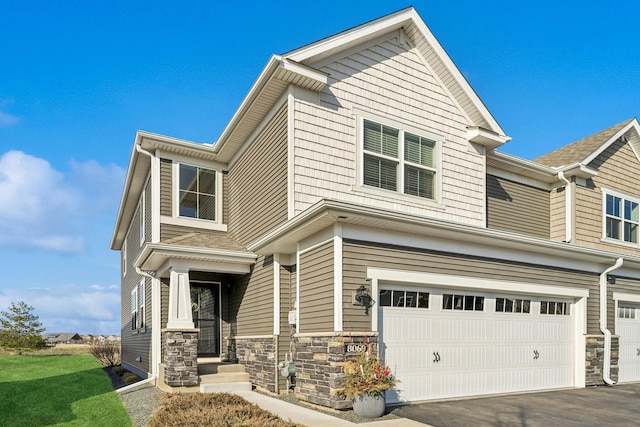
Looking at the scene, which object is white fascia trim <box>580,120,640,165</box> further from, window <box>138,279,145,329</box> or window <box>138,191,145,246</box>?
window <box>138,279,145,329</box>

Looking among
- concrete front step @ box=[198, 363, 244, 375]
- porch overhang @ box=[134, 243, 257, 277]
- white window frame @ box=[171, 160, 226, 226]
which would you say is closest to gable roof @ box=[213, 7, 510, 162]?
white window frame @ box=[171, 160, 226, 226]

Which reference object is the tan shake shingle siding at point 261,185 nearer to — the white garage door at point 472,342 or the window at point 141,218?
the white garage door at point 472,342

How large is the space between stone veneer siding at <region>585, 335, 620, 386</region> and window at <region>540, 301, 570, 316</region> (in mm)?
812

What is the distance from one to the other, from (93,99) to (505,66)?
12585mm

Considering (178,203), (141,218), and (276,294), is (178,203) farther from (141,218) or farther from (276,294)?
(276,294)

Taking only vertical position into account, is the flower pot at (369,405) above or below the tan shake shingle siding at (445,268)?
below

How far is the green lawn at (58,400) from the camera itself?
8.69 meters

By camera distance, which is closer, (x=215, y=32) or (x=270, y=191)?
(x=270, y=191)

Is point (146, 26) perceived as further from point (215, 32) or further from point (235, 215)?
point (235, 215)

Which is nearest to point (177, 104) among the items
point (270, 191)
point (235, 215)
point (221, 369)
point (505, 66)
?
point (235, 215)

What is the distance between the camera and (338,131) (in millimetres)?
10914

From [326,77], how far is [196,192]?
5.46 m

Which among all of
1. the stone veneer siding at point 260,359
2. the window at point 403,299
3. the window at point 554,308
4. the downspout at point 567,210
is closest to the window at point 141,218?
the stone veneer siding at point 260,359

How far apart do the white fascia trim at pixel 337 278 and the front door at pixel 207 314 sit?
20.2 ft
